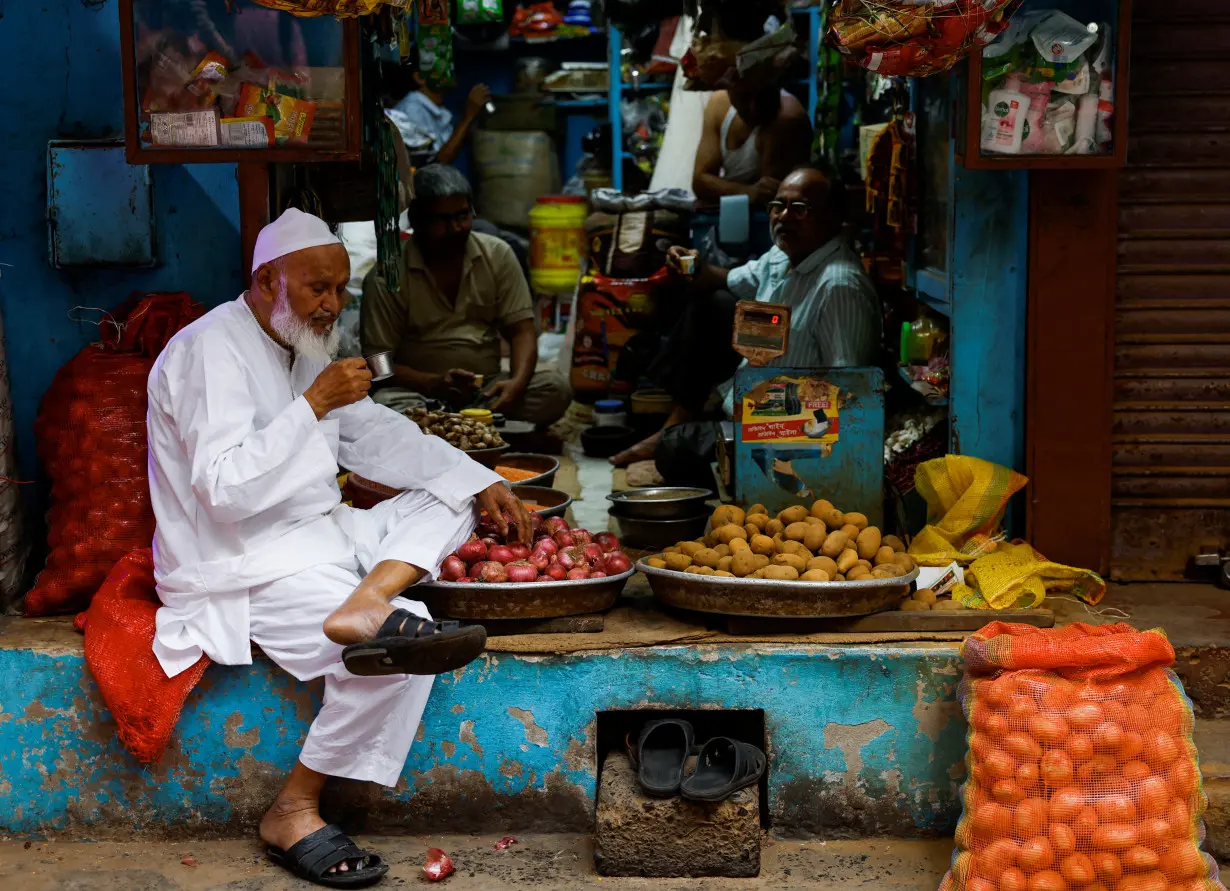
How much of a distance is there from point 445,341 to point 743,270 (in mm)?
1468

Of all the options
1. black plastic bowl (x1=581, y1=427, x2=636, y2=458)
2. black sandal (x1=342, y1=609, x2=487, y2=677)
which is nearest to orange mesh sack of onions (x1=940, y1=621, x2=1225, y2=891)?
black sandal (x1=342, y1=609, x2=487, y2=677)

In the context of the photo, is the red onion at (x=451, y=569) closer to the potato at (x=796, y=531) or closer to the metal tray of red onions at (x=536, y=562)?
the metal tray of red onions at (x=536, y=562)

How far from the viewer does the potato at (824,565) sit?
3.82 m

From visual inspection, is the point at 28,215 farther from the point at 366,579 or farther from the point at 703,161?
the point at 703,161

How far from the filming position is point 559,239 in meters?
10.1

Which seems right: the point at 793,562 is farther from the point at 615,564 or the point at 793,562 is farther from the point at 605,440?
the point at 605,440

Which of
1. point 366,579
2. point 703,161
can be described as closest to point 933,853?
point 366,579

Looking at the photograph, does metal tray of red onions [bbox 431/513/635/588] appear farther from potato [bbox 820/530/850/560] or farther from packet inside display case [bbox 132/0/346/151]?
packet inside display case [bbox 132/0/346/151]

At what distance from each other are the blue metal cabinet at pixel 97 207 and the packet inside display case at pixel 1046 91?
2.59 meters

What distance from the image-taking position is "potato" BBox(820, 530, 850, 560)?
3.94m

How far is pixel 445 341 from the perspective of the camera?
670 centimetres

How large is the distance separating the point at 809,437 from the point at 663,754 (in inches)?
47.4

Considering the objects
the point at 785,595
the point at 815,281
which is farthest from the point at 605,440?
the point at 785,595

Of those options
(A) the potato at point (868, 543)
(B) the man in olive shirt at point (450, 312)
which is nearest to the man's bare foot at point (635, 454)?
(B) the man in olive shirt at point (450, 312)
